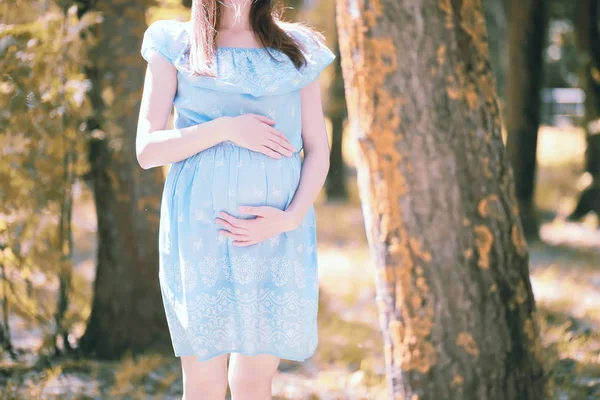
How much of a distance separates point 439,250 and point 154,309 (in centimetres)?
229

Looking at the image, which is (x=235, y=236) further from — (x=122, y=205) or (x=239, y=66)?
(x=122, y=205)

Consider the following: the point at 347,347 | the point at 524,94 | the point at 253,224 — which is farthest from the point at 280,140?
the point at 524,94

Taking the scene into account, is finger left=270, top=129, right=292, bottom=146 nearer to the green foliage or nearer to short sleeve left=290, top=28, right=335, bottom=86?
short sleeve left=290, top=28, right=335, bottom=86

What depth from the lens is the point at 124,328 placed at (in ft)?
15.2

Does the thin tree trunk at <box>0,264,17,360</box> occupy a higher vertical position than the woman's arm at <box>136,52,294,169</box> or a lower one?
lower

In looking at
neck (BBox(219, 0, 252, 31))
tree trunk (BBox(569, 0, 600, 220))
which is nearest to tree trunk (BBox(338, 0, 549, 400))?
neck (BBox(219, 0, 252, 31))

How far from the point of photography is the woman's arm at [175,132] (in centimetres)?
222

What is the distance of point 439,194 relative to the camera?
9.66 ft

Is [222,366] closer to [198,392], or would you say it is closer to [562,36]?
[198,392]

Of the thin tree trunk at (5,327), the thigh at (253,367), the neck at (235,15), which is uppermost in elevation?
the neck at (235,15)

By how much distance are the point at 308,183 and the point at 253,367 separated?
1.89ft

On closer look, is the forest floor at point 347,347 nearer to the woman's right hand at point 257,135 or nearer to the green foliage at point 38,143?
the green foliage at point 38,143

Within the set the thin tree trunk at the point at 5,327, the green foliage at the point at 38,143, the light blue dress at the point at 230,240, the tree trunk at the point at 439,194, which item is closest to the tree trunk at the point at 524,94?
the green foliage at the point at 38,143

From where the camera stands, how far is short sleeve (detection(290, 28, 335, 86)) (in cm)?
239
